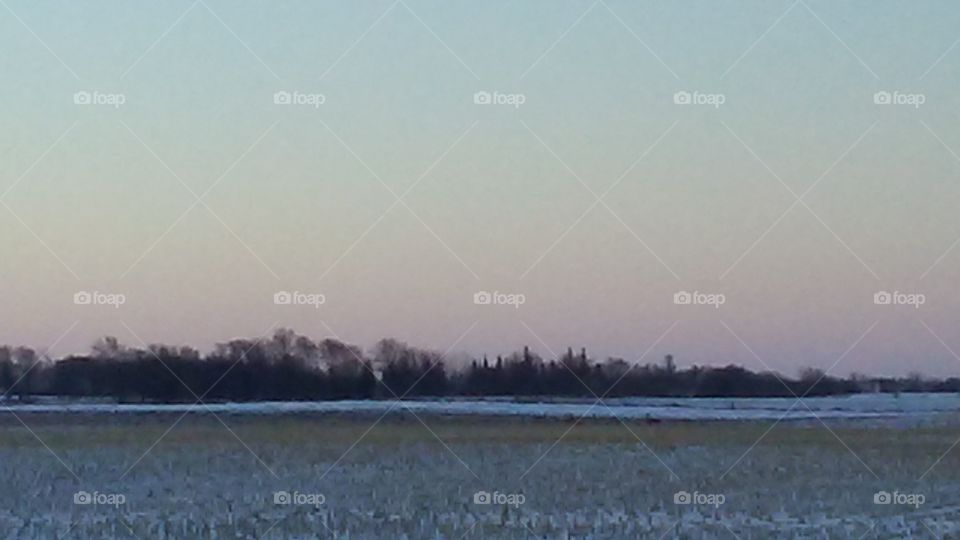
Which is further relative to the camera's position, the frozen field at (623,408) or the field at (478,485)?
the frozen field at (623,408)

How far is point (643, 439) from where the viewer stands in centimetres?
3062

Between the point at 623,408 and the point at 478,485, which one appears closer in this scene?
the point at 478,485

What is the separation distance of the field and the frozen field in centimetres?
805

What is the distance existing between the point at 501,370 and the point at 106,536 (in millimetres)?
27944

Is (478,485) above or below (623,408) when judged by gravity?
below

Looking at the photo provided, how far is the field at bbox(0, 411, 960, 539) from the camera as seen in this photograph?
16.7 meters

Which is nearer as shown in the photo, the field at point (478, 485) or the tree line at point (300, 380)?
the field at point (478, 485)

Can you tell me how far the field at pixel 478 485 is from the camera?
1667cm

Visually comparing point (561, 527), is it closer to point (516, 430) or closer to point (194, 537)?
point (194, 537)

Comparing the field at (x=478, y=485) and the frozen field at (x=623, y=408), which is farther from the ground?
the frozen field at (x=623, y=408)

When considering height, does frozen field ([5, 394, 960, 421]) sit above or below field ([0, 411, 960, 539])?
above

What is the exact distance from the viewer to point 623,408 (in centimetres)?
4281

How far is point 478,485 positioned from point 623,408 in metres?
23.0

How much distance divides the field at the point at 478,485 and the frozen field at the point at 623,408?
26.4ft
